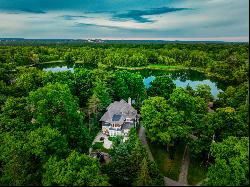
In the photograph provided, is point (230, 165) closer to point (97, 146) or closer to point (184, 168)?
point (184, 168)

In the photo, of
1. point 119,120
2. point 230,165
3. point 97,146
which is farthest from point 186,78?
point 230,165

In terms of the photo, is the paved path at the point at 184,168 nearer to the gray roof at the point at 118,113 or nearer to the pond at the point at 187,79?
the gray roof at the point at 118,113

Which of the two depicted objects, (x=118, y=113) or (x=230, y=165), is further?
(x=118, y=113)

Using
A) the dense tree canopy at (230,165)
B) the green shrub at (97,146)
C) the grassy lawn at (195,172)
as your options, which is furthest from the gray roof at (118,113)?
the dense tree canopy at (230,165)

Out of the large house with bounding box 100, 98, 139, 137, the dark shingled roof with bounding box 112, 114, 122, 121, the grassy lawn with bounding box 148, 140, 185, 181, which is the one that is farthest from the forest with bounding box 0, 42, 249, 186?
the dark shingled roof with bounding box 112, 114, 122, 121

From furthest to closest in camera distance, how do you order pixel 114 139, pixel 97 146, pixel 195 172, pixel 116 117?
pixel 116 117, pixel 97 146, pixel 114 139, pixel 195 172

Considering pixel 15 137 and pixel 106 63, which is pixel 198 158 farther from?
pixel 106 63

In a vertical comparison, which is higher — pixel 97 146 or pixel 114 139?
pixel 114 139
